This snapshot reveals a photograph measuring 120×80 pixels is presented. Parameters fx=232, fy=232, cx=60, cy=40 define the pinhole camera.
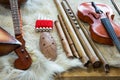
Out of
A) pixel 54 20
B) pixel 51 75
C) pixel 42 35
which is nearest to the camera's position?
pixel 51 75

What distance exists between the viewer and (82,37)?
2.79 feet

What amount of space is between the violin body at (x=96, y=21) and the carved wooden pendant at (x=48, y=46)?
0.16m

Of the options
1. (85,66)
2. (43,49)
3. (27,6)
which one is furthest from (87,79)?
(27,6)

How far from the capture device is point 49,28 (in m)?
0.90

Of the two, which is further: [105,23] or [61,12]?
[61,12]

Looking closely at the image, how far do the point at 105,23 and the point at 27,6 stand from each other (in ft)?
1.28

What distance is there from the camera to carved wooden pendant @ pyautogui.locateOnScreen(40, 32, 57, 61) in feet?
2.51

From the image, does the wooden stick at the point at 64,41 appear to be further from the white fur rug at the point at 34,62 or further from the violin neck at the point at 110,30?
the violin neck at the point at 110,30

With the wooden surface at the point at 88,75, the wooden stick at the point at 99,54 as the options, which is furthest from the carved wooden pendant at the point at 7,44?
the wooden stick at the point at 99,54

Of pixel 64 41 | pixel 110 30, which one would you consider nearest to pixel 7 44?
pixel 64 41

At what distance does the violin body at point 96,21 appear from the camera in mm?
816

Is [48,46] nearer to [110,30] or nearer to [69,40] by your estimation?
[69,40]

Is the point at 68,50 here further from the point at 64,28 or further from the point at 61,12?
the point at 61,12

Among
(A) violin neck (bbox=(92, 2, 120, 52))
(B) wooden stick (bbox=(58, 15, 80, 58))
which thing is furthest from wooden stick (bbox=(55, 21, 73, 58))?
(A) violin neck (bbox=(92, 2, 120, 52))
